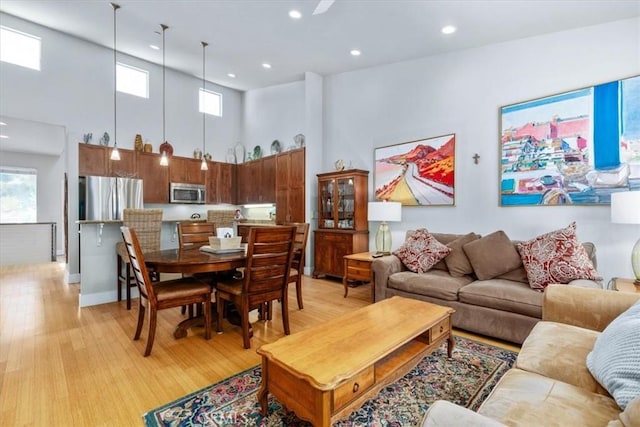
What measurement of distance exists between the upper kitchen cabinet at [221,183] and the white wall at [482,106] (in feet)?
10.0

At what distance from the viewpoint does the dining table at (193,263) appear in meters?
2.39

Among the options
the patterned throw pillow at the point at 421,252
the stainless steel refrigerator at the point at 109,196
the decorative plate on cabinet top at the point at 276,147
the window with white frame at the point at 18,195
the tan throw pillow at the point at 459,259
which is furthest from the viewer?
the window with white frame at the point at 18,195

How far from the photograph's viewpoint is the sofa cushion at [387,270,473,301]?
2.96m

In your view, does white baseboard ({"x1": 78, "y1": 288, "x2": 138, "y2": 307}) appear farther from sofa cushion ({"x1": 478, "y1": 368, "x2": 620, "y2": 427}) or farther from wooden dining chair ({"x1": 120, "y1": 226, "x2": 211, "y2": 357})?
sofa cushion ({"x1": 478, "y1": 368, "x2": 620, "y2": 427})

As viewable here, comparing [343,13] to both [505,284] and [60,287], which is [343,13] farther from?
[60,287]

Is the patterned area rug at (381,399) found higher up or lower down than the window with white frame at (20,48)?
lower down

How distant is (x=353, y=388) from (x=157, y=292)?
1810 mm

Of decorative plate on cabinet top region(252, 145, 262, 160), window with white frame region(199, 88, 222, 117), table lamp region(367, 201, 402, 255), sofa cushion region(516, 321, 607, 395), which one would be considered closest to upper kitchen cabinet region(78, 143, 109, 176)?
window with white frame region(199, 88, 222, 117)

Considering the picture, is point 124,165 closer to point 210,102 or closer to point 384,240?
point 210,102

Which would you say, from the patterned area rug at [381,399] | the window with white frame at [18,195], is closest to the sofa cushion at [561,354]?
the patterned area rug at [381,399]

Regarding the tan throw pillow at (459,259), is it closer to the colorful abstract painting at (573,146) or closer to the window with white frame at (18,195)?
the colorful abstract painting at (573,146)

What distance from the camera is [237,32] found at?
420 centimetres

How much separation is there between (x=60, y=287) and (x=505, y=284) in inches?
243

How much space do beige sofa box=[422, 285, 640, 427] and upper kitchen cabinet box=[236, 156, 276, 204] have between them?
16.6ft
